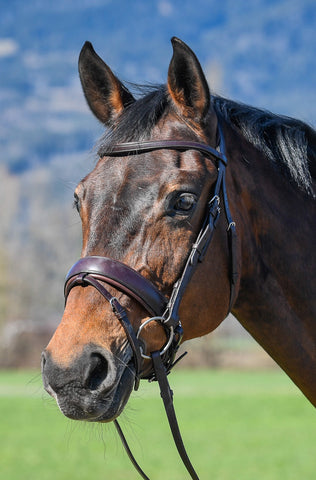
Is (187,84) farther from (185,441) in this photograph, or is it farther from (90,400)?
(185,441)

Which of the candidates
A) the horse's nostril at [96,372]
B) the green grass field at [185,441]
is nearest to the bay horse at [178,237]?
the horse's nostril at [96,372]

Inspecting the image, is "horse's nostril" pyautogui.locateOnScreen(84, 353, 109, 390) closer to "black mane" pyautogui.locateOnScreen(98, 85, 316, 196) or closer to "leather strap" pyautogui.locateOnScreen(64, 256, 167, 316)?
"leather strap" pyautogui.locateOnScreen(64, 256, 167, 316)

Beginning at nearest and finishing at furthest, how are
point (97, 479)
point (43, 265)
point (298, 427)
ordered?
point (97, 479) → point (298, 427) → point (43, 265)

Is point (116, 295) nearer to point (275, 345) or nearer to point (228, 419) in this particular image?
point (275, 345)

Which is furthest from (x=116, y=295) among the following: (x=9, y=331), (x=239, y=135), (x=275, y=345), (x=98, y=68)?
(x=9, y=331)

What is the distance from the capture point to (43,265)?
76062 millimetres

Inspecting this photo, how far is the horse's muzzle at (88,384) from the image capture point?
2.58 metres

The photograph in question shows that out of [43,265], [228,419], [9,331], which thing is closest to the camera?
[228,419]

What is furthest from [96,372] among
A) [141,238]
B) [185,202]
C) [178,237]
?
[185,202]

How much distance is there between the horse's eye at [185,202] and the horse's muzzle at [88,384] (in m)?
0.83

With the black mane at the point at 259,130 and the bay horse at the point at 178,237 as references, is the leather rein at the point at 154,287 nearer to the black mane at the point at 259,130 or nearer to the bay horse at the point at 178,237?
the bay horse at the point at 178,237

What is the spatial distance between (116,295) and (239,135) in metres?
1.35

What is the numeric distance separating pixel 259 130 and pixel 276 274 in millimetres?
880

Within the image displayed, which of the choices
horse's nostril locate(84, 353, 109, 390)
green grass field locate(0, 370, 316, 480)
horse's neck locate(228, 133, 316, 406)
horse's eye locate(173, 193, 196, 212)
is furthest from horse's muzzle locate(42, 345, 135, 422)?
green grass field locate(0, 370, 316, 480)
